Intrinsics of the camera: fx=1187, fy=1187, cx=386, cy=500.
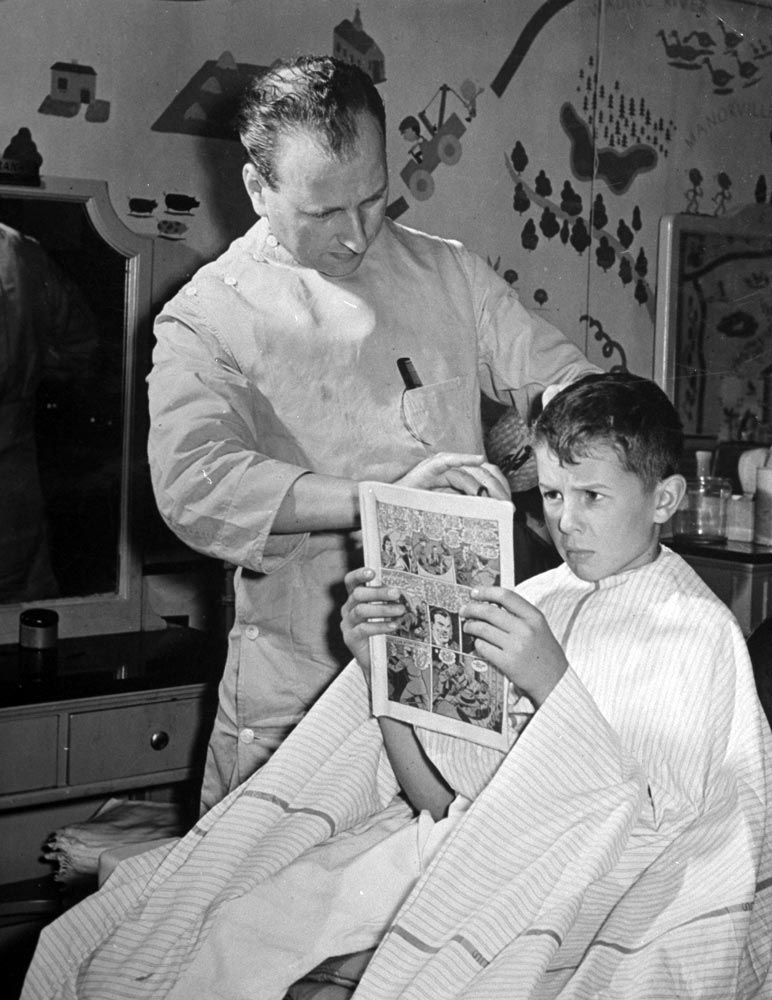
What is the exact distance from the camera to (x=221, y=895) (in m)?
1.57

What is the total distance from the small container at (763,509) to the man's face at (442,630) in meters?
2.24

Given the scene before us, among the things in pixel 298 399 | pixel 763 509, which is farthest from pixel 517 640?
pixel 763 509

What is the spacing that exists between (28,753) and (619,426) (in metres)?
1.47

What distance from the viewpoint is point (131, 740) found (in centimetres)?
258

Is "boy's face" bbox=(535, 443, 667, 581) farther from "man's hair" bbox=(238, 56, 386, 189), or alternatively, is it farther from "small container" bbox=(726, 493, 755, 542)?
"small container" bbox=(726, 493, 755, 542)

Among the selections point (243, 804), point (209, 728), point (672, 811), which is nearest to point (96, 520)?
point (209, 728)

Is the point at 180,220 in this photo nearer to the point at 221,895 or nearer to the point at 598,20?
the point at 598,20

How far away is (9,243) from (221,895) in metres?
Result: 1.59

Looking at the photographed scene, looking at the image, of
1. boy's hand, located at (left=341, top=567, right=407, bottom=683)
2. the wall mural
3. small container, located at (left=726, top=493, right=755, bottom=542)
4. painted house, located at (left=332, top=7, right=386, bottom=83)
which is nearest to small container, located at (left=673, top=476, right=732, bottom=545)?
small container, located at (left=726, top=493, right=755, bottom=542)

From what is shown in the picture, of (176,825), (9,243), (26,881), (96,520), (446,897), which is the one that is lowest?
(26,881)

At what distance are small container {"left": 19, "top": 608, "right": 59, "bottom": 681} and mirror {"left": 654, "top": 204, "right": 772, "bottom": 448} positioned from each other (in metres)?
2.03

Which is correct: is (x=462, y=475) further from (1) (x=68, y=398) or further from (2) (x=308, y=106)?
(1) (x=68, y=398)

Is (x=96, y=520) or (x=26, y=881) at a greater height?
(x=96, y=520)

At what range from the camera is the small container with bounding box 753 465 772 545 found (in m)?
3.51
